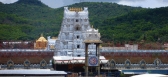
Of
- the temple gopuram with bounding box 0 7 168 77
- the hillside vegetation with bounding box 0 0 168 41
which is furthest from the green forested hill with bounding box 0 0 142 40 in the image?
the temple gopuram with bounding box 0 7 168 77

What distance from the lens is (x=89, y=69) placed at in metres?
46.8

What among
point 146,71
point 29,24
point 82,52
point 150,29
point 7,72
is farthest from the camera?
point 29,24

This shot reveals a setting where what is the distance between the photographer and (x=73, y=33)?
5878cm

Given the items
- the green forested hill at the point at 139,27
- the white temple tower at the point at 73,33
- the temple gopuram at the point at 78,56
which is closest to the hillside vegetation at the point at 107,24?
the green forested hill at the point at 139,27

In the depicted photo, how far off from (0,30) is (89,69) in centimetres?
6281

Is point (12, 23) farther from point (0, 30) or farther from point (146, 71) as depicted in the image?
point (146, 71)

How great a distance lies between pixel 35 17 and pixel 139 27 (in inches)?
2031

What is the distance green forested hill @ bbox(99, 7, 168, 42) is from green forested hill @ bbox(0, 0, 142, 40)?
6.91 m

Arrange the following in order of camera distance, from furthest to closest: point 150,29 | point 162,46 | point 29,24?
point 29,24 < point 150,29 < point 162,46

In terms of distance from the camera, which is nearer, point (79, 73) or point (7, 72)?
point (7, 72)

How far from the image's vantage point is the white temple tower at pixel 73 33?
57.9 m

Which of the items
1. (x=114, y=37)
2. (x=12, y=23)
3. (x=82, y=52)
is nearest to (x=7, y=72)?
(x=82, y=52)

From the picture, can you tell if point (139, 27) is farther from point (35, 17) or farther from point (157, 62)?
point (35, 17)

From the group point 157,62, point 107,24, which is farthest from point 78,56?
point 107,24
